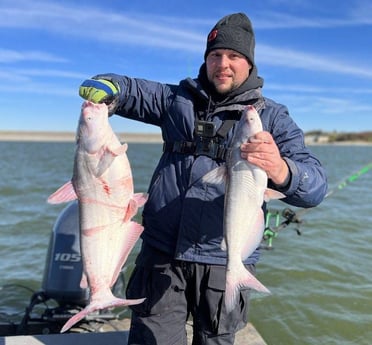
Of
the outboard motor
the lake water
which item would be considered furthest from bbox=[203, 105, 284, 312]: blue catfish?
the lake water

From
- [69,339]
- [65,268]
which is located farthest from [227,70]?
[65,268]

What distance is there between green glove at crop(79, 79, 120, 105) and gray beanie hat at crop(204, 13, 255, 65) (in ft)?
2.66

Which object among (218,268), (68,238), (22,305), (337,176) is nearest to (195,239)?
(218,268)

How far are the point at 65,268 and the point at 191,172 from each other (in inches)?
115

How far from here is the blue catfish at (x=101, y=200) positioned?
2.84m

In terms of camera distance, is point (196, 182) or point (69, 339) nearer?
point (196, 182)

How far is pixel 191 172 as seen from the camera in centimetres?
329

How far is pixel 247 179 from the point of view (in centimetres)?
295

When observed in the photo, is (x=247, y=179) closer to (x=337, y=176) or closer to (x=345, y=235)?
(x=345, y=235)

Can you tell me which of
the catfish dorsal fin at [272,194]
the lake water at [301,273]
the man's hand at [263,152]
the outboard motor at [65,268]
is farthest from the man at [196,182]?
the lake water at [301,273]

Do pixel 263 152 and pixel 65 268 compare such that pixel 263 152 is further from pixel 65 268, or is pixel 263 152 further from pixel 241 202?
pixel 65 268

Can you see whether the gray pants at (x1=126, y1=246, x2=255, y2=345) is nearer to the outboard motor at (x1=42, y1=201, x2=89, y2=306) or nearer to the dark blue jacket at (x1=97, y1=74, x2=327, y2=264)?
the dark blue jacket at (x1=97, y1=74, x2=327, y2=264)

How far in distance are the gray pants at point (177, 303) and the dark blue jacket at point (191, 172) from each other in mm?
110

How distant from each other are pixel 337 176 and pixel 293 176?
25678 millimetres
